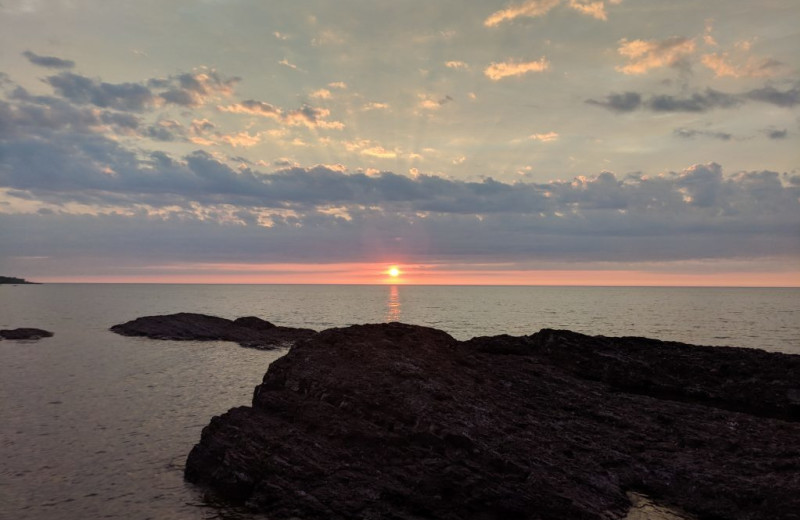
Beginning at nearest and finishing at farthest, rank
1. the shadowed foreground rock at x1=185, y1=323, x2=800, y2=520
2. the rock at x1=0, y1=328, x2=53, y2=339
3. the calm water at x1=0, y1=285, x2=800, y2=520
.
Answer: the shadowed foreground rock at x1=185, y1=323, x2=800, y2=520
the calm water at x1=0, y1=285, x2=800, y2=520
the rock at x1=0, y1=328, x2=53, y2=339

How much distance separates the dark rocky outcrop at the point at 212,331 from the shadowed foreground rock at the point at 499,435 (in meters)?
40.6

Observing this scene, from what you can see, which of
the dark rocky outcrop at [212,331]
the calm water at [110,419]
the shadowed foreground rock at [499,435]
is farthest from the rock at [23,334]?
the shadowed foreground rock at [499,435]

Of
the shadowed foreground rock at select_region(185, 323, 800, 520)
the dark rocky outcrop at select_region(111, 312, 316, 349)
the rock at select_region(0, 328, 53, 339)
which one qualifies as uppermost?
the shadowed foreground rock at select_region(185, 323, 800, 520)

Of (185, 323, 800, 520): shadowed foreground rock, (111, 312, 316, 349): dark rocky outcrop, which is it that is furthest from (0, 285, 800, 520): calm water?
(111, 312, 316, 349): dark rocky outcrop

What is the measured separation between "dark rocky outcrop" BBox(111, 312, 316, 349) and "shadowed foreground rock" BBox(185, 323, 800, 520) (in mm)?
40618

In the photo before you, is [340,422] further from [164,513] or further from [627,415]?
[627,415]

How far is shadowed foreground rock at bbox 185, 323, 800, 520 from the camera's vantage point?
1446cm

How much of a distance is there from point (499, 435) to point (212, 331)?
56.4 m

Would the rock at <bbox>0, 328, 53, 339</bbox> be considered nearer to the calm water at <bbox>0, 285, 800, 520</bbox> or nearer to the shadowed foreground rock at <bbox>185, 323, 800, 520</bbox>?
the calm water at <bbox>0, 285, 800, 520</bbox>

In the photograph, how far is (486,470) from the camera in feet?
49.1

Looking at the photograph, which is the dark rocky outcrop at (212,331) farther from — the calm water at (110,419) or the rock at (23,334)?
the rock at (23,334)

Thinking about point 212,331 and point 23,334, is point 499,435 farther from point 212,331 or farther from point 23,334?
point 23,334

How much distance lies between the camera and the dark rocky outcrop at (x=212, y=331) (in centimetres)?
6266

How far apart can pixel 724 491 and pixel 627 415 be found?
201 inches
